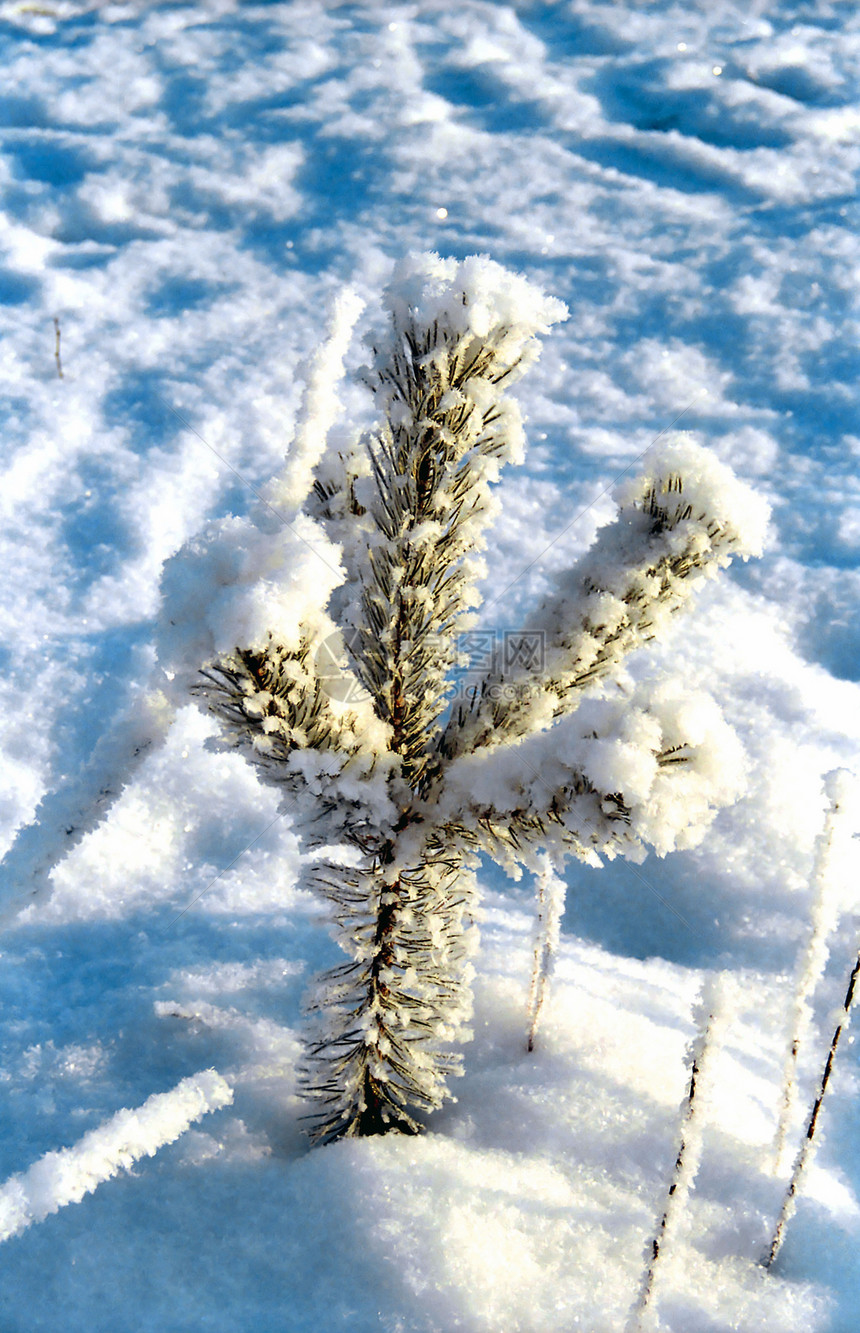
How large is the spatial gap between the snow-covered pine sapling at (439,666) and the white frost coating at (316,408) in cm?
1

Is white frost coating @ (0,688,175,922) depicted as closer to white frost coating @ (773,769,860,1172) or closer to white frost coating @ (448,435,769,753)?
white frost coating @ (448,435,769,753)

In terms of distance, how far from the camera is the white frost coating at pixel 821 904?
5.97ft

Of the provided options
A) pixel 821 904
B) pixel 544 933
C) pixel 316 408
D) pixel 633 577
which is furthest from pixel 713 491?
pixel 544 933

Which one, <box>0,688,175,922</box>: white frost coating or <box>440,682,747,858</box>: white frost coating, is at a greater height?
<box>440,682,747,858</box>: white frost coating

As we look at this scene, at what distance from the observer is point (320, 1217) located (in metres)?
1.75

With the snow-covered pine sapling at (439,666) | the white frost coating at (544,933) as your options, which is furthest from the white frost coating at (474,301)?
the white frost coating at (544,933)

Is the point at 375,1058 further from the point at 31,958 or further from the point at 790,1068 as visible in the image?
the point at 31,958

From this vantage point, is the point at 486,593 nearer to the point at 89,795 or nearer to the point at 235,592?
the point at 89,795

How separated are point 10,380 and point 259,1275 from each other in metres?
5.32

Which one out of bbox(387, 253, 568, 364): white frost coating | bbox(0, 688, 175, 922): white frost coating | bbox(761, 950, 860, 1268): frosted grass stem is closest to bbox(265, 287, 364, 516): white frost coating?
bbox(387, 253, 568, 364): white frost coating

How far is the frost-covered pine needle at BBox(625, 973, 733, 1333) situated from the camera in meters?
1.32

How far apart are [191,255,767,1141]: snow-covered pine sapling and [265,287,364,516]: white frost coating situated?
0.04ft

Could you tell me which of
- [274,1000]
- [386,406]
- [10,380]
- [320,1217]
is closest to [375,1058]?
[320,1217]

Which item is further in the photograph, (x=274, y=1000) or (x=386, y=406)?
(x=274, y=1000)
